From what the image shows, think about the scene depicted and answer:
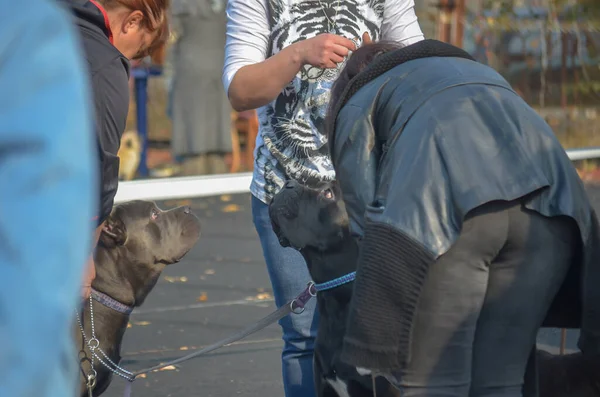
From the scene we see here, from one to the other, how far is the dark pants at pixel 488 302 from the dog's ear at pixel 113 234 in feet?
7.10

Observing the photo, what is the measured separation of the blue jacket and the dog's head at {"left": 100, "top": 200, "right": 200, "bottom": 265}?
360 cm

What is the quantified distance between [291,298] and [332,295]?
0.14m

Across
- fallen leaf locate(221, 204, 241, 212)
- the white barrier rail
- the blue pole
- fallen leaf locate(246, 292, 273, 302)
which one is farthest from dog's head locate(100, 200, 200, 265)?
the blue pole

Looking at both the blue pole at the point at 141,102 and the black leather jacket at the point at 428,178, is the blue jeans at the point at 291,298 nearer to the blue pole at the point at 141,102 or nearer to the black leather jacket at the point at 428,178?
the black leather jacket at the point at 428,178

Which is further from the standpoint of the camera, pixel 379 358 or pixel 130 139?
pixel 130 139

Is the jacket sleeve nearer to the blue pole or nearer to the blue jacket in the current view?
the blue jacket

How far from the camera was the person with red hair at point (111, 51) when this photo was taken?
2.83 meters

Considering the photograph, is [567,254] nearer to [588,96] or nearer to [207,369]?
[207,369]

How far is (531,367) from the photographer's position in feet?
9.02

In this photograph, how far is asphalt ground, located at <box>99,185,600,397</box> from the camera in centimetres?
539

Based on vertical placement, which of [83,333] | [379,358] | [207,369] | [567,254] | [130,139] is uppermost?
[567,254]

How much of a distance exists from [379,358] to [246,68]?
124 cm

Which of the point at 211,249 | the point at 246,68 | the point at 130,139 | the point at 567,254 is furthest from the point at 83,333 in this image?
the point at 130,139

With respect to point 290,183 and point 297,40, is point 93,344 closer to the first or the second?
point 290,183
